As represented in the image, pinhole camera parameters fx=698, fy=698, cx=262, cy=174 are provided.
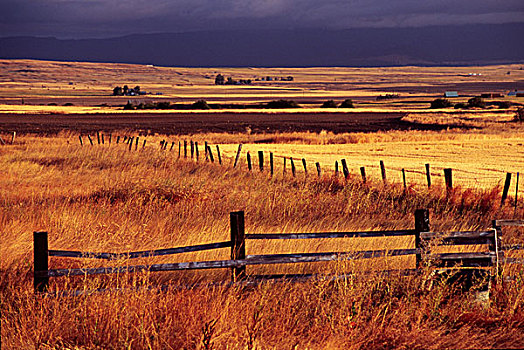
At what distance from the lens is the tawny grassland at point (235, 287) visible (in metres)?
7.00

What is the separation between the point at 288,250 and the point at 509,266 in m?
3.31

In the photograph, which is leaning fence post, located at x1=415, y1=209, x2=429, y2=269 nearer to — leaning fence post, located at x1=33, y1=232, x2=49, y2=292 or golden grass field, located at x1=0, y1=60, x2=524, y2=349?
golden grass field, located at x1=0, y1=60, x2=524, y2=349

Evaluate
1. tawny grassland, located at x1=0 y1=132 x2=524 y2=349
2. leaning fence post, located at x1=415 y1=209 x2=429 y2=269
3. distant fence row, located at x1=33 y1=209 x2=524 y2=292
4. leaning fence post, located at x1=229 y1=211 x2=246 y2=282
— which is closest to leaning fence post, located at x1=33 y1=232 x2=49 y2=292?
distant fence row, located at x1=33 y1=209 x2=524 y2=292

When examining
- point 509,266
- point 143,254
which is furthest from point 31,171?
point 509,266

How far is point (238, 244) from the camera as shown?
8359mm

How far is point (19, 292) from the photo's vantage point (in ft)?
27.2

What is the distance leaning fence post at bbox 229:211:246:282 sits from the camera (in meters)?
8.29

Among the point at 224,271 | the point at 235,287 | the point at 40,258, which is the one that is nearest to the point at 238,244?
the point at 235,287

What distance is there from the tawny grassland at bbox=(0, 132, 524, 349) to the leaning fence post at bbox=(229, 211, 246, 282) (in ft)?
0.71

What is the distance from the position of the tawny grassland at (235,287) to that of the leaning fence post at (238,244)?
0.22 metres

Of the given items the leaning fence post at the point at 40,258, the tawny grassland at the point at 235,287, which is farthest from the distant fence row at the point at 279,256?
the tawny grassland at the point at 235,287

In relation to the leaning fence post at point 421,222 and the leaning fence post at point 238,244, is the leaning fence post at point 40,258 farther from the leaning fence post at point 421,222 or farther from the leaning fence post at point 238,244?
the leaning fence post at point 421,222

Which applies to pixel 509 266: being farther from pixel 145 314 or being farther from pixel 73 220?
pixel 73 220

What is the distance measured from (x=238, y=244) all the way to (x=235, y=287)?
52 cm
